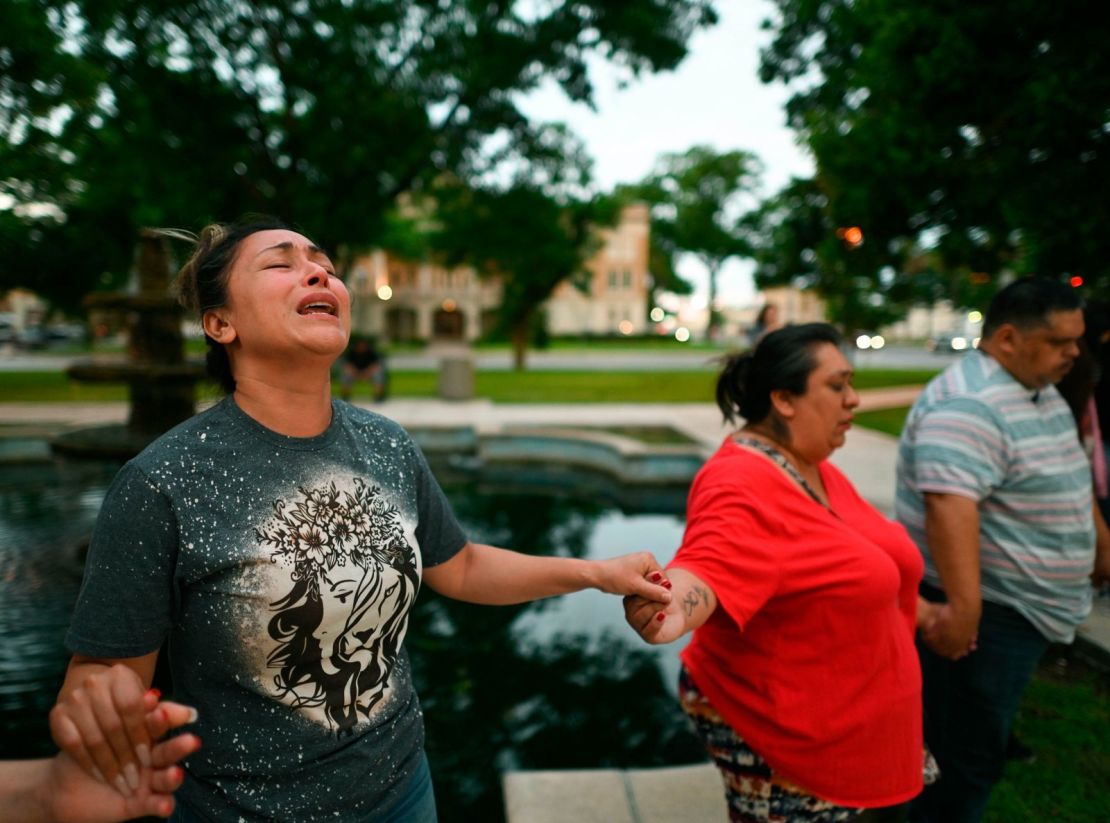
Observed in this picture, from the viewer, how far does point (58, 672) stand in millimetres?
4793

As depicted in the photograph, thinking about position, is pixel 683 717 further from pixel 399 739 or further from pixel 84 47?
pixel 84 47

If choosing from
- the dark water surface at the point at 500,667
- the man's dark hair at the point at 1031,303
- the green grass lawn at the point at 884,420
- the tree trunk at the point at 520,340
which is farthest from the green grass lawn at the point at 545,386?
the man's dark hair at the point at 1031,303

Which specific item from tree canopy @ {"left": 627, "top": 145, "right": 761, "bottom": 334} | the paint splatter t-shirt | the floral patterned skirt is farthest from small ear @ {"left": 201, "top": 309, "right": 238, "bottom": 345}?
tree canopy @ {"left": 627, "top": 145, "right": 761, "bottom": 334}

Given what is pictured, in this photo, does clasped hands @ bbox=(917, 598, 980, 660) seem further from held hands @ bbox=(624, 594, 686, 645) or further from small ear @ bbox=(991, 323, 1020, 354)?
held hands @ bbox=(624, 594, 686, 645)

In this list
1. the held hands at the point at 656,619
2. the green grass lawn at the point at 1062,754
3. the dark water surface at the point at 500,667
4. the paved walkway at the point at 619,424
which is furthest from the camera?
the dark water surface at the point at 500,667

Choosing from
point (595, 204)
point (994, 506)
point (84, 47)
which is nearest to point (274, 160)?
point (84, 47)

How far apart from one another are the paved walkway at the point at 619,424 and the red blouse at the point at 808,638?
0.99 m

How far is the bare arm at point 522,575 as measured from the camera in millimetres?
1840

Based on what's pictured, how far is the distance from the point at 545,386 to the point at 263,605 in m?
20.8

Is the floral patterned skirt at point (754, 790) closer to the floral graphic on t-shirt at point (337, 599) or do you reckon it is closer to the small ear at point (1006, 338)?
the floral graphic on t-shirt at point (337, 599)

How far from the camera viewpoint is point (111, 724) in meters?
1.10

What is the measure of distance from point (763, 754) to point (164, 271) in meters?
6.43

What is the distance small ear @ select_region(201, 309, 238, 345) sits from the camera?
1.63 metres

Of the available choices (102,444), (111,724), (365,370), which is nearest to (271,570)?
(111,724)
